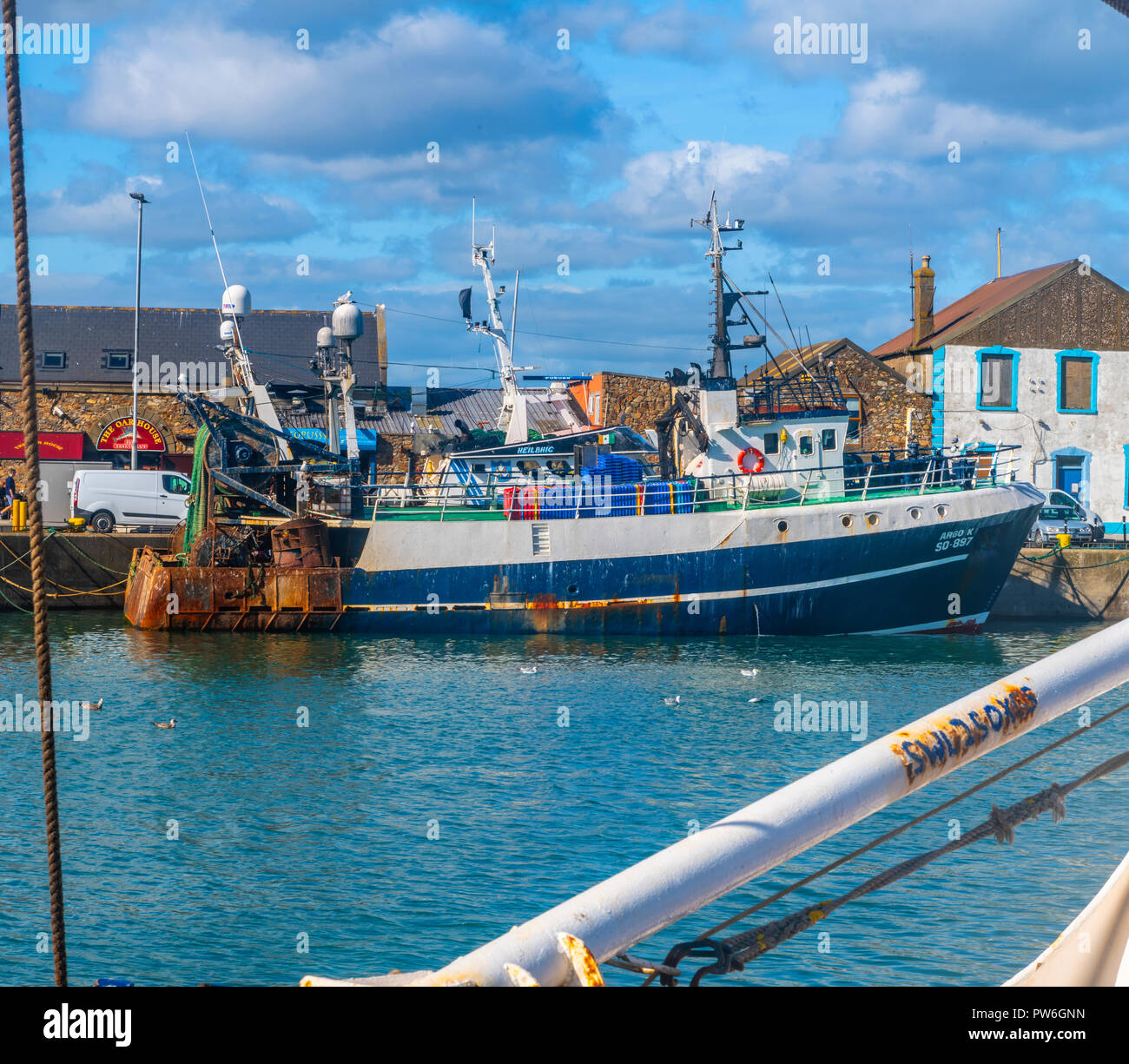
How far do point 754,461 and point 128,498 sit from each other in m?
17.3

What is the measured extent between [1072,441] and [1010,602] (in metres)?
11.2

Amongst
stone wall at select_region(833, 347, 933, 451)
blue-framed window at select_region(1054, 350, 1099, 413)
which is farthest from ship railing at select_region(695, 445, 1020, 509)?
blue-framed window at select_region(1054, 350, 1099, 413)

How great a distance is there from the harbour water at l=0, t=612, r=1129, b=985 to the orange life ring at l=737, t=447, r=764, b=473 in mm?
6301

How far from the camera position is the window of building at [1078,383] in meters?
38.8

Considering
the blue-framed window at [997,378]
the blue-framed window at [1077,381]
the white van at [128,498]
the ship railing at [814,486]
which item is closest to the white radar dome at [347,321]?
the white van at [128,498]

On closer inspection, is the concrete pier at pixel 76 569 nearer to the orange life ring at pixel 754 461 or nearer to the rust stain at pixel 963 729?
the orange life ring at pixel 754 461

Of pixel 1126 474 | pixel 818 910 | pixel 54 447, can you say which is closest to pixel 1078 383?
pixel 1126 474

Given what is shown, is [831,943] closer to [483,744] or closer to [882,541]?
[483,744]

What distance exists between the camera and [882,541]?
24750 mm

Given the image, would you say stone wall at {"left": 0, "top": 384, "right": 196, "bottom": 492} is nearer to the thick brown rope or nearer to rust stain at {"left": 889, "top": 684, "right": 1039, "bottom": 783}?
the thick brown rope

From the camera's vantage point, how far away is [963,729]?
3643 millimetres

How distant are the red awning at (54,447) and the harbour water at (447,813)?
19.8 metres

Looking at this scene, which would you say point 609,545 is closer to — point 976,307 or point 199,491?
point 199,491
